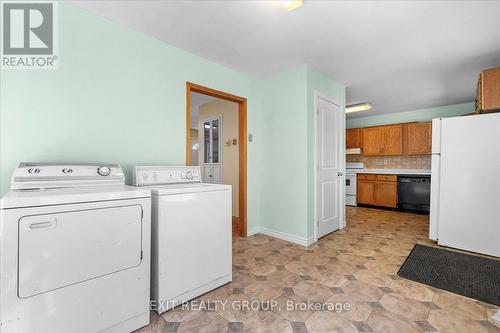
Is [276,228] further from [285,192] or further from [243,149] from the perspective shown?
[243,149]

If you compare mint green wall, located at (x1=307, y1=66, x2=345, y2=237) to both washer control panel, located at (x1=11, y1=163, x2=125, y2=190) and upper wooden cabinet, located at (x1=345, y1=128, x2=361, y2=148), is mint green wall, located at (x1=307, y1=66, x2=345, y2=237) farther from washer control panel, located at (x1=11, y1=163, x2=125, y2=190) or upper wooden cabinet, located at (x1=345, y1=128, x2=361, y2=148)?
upper wooden cabinet, located at (x1=345, y1=128, x2=361, y2=148)

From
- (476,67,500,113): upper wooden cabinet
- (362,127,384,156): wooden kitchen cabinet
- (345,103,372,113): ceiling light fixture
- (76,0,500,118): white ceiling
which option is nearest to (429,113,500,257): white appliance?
(476,67,500,113): upper wooden cabinet

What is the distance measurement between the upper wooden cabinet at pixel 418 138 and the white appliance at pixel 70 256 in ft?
18.8

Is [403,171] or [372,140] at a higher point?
[372,140]

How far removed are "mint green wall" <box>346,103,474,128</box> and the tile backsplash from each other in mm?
916

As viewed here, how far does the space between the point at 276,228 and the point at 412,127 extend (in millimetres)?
4214

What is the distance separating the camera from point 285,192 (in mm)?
3262

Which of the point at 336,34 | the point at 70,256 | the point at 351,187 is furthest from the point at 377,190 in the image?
the point at 70,256

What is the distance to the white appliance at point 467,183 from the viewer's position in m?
2.63

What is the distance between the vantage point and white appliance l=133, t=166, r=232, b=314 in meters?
1.64

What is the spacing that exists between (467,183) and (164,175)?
140 inches

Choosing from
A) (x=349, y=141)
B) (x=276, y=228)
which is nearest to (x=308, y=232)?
(x=276, y=228)

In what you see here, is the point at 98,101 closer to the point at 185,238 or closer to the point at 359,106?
the point at 185,238

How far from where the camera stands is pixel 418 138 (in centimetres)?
508
